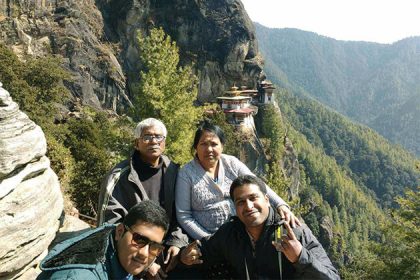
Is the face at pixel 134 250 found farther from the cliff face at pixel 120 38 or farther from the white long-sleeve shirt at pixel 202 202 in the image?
the cliff face at pixel 120 38

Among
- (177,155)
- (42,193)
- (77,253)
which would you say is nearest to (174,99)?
(177,155)

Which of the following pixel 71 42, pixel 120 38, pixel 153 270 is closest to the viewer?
pixel 153 270

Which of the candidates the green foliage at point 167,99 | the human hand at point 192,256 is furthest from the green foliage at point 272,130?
the human hand at point 192,256

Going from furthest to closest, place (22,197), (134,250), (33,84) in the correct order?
1. (33,84)
2. (22,197)
3. (134,250)

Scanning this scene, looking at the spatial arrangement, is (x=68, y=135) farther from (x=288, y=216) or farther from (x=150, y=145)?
(x=288, y=216)

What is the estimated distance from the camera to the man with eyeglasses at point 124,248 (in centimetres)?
240

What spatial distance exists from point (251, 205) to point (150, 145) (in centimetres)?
164

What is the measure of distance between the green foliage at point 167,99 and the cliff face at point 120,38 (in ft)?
68.5

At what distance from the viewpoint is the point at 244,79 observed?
5416cm

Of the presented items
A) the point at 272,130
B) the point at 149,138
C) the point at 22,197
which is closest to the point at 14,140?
the point at 22,197

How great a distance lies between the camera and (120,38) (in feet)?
147

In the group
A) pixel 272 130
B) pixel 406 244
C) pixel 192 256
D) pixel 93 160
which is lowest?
pixel 272 130

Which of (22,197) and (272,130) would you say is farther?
(272,130)

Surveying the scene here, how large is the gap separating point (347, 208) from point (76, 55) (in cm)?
9279
